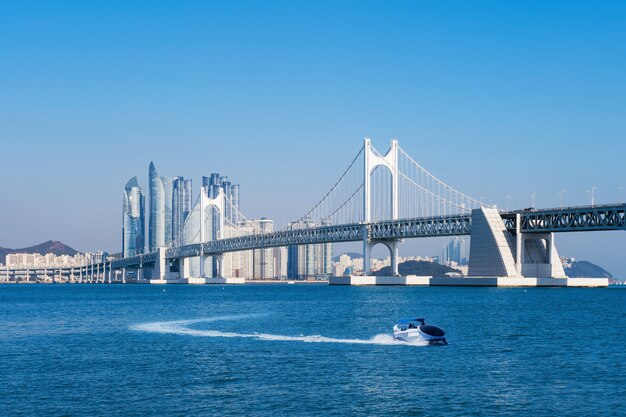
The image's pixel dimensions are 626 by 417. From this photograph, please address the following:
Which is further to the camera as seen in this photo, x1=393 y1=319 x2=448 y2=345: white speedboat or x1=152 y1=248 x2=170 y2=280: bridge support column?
x1=152 y1=248 x2=170 y2=280: bridge support column

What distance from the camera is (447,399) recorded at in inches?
946

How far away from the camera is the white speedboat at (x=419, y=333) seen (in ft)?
121

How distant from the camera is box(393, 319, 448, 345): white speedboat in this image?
121ft

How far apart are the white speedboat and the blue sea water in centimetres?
58

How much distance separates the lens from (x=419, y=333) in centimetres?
3725

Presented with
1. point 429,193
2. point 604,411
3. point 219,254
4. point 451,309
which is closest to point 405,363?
point 604,411

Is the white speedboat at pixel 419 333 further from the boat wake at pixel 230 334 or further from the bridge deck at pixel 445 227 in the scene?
the bridge deck at pixel 445 227

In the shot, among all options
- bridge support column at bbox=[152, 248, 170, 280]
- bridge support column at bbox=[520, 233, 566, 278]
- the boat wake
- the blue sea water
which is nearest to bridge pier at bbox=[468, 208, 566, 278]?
bridge support column at bbox=[520, 233, 566, 278]

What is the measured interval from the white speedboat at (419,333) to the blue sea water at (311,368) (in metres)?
0.58

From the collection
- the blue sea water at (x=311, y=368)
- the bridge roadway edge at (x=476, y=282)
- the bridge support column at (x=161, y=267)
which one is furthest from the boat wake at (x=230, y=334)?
the bridge support column at (x=161, y=267)

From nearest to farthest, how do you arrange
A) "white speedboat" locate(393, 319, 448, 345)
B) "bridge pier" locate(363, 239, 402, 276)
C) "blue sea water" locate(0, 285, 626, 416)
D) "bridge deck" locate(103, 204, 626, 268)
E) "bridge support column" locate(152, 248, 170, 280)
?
"blue sea water" locate(0, 285, 626, 416), "white speedboat" locate(393, 319, 448, 345), "bridge deck" locate(103, 204, 626, 268), "bridge pier" locate(363, 239, 402, 276), "bridge support column" locate(152, 248, 170, 280)

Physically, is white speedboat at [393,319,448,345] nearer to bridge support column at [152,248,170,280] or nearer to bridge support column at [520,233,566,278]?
bridge support column at [520,233,566,278]

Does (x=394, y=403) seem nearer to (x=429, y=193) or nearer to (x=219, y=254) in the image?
(x=429, y=193)

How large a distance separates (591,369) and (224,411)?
535 inches
